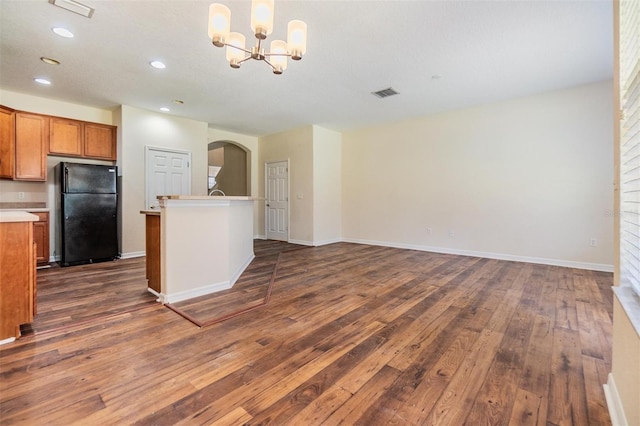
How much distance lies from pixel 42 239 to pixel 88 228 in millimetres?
591

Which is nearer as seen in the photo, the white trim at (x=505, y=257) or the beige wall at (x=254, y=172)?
the white trim at (x=505, y=257)

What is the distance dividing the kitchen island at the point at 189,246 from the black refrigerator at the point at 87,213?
230 cm

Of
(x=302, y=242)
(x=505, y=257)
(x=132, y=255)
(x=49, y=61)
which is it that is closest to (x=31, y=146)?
(x=49, y=61)

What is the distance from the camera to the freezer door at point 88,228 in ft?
14.1

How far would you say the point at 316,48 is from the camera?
3.04 m

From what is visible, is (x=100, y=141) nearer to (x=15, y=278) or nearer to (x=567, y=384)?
(x=15, y=278)

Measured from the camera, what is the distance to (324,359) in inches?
70.3

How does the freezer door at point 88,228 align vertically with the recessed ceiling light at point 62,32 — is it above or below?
below

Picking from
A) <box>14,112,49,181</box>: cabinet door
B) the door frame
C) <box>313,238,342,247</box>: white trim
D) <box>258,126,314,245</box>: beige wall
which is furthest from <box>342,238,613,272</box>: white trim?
<box>14,112,49,181</box>: cabinet door

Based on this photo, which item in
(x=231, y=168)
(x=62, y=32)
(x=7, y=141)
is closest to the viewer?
(x=62, y=32)

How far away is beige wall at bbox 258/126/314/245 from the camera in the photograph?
6355 millimetres

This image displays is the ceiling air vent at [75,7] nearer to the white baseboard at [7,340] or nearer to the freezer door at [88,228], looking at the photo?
the white baseboard at [7,340]

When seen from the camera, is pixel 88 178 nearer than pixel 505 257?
Yes

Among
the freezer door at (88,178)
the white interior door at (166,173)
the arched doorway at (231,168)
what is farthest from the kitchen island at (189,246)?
the arched doorway at (231,168)
